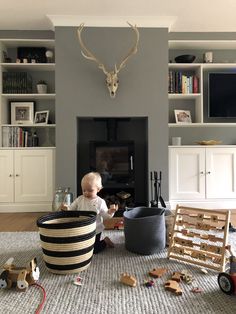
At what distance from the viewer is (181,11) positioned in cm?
297

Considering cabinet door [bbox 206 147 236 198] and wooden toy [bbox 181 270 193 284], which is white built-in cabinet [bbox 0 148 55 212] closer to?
cabinet door [bbox 206 147 236 198]

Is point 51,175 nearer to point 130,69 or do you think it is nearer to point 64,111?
point 64,111

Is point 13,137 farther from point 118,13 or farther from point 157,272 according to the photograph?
point 157,272

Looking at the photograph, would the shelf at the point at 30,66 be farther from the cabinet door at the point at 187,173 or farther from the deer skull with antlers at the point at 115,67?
the cabinet door at the point at 187,173

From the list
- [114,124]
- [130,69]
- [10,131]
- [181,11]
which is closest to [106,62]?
[130,69]

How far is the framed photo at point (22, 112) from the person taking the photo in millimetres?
3424

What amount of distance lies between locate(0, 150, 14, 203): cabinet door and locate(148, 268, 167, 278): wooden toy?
2320 millimetres

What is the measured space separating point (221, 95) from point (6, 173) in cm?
291

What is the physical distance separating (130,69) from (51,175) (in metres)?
1.60

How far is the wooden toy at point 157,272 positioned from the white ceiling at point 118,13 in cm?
261

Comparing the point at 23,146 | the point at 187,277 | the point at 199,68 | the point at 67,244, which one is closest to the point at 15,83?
the point at 23,146

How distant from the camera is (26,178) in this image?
3230 millimetres

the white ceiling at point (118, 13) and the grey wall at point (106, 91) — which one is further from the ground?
the white ceiling at point (118, 13)

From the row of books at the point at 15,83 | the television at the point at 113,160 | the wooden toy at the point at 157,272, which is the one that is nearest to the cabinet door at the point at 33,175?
the television at the point at 113,160
